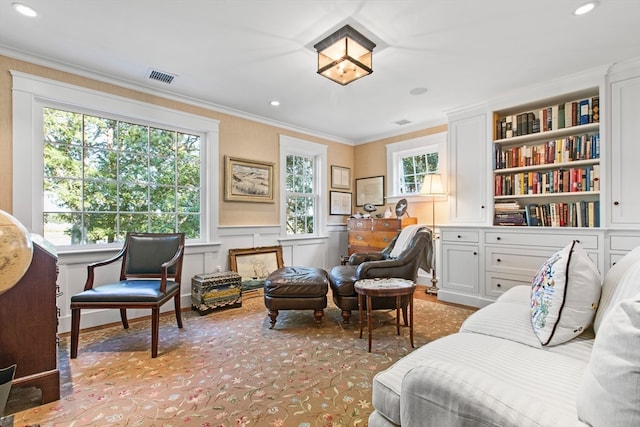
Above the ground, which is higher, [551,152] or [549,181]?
[551,152]

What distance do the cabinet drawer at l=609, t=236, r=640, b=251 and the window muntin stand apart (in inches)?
138

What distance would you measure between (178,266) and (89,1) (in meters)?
2.05

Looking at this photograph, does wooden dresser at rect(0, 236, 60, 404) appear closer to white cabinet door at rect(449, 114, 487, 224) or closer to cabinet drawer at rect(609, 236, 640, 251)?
white cabinet door at rect(449, 114, 487, 224)

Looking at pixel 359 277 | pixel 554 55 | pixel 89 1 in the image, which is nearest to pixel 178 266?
pixel 359 277

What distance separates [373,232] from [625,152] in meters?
2.70

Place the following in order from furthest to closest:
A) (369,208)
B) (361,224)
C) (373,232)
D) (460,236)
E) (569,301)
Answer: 1. (369,208)
2. (361,224)
3. (373,232)
4. (460,236)
5. (569,301)

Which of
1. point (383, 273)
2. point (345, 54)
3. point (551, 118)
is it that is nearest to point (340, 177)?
point (383, 273)

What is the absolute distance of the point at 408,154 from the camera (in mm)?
4605

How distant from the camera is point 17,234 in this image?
100 cm

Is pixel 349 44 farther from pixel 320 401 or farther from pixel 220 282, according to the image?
pixel 220 282

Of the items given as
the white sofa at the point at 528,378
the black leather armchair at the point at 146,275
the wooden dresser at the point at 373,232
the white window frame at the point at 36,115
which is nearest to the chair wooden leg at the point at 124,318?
the black leather armchair at the point at 146,275

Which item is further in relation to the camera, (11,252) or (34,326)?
(34,326)

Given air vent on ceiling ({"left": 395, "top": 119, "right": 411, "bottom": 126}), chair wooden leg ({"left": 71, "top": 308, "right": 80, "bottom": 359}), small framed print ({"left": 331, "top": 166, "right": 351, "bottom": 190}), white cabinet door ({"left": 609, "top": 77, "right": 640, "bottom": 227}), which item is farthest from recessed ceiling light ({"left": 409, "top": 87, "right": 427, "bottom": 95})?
chair wooden leg ({"left": 71, "top": 308, "right": 80, "bottom": 359})

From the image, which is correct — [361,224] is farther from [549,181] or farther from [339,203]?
[549,181]
